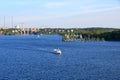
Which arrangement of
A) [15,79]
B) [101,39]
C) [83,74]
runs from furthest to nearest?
[101,39] < [83,74] < [15,79]

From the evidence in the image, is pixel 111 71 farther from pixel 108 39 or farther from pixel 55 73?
pixel 108 39

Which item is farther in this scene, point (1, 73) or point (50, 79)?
point (1, 73)

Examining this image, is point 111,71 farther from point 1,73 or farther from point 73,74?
point 1,73

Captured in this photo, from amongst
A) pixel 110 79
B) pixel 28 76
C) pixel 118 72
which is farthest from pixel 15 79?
pixel 118 72

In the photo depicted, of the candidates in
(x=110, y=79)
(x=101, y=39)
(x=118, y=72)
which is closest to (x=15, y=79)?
(x=110, y=79)

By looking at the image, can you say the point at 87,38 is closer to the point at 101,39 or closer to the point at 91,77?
the point at 101,39

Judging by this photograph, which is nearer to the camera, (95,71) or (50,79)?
(50,79)

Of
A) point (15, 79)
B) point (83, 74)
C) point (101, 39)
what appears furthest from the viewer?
point (101, 39)

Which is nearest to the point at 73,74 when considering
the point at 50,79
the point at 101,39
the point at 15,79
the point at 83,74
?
the point at 83,74
